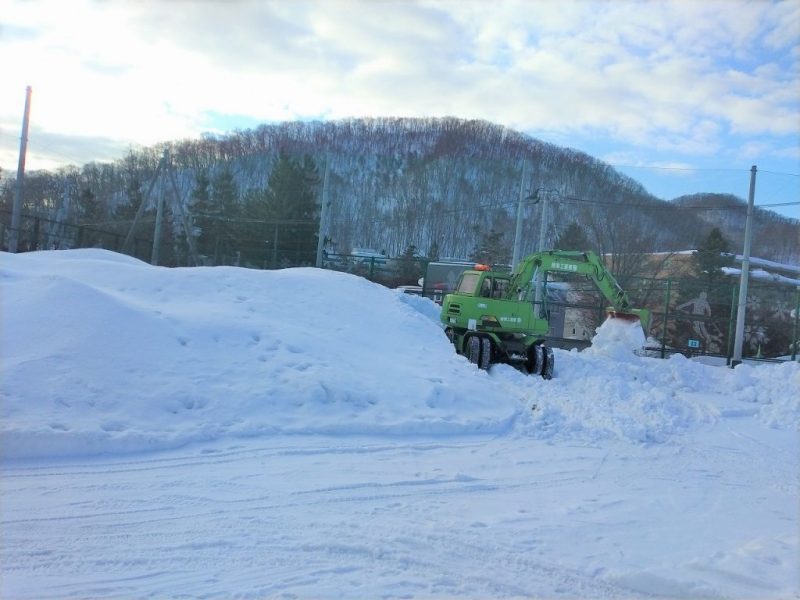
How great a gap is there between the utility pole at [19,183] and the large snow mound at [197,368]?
1175cm

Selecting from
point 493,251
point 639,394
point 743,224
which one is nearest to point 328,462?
point 639,394

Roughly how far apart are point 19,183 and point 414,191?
39354 millimetres

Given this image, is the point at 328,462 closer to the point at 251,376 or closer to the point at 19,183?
the point at 251,376

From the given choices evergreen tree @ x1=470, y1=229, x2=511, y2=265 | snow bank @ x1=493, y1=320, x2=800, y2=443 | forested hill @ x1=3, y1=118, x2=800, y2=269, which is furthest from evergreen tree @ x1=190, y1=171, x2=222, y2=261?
snow bank @ x1=493, y1=320, x2=800, y2=443

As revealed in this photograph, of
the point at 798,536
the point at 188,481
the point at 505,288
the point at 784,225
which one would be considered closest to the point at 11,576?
the point at 188,481

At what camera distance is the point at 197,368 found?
8.29 m

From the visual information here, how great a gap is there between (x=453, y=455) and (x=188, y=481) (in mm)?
2997

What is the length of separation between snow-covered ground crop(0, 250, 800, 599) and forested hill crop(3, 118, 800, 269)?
48.3ft

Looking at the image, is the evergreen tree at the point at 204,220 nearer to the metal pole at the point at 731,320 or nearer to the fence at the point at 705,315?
the fence at the point at 705,315

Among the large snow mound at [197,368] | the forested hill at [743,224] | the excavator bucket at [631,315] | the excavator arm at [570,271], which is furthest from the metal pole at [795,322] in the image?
the large snow mound at [197,368]

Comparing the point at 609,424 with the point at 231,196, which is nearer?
the point at 609,424

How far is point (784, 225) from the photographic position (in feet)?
80.6

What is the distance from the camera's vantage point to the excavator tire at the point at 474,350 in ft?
44.7

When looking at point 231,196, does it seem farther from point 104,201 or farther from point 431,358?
point 431,358
